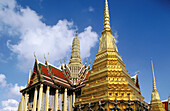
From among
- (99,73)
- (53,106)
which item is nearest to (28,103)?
(53,106)

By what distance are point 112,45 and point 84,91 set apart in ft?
29.0

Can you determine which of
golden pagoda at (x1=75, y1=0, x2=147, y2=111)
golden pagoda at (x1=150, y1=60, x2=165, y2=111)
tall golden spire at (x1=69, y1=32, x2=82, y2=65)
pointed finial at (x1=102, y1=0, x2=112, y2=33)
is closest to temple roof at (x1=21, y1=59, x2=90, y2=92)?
tall golden spire at (x1=69, y1=32, x2=82, y2=65)

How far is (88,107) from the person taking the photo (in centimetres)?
2261

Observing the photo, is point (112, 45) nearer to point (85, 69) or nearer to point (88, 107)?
point (88, 107)

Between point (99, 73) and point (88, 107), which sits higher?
point (99, 73)

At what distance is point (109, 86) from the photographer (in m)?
22.4

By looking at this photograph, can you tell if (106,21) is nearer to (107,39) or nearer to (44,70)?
(107,39)

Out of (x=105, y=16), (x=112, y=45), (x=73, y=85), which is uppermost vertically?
(x=105, y=16)

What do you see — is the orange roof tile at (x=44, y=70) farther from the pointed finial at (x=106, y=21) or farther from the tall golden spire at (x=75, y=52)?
the pointed finial at (x=106, y=21)

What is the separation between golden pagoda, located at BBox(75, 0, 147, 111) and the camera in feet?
68.5

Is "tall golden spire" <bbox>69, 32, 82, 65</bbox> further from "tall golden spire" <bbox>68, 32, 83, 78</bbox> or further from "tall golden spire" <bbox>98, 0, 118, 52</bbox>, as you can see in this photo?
"tall golden spire" <bbox>98, 0, 118, 52</bbox>

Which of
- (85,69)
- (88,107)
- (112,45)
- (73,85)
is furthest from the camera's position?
(85,69)

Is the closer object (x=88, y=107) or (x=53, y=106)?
(x=88, y=107)

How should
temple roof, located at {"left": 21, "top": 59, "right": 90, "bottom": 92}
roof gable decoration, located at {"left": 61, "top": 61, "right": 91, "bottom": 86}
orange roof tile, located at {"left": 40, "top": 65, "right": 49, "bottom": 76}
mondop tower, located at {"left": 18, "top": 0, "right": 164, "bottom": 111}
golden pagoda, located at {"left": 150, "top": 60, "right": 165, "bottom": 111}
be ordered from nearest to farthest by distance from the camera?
mondop tower, located at {"left": 18, "top": 0, "right": 164, "bottom": 111}
golden pagoda, located at {"left": 150, "top": 60, "right": 165, "bottom": 111}
temple roof, located at {"left": 21, "top": 59, "right": 90, "bottom": 92}
orange roof tile, located at {"left": 40, "top": 65, "right": 49, "bottom": 76}
roof gable decoration, located at {"left": 61, "top": 61, "right": 91, "bottom": 86}
